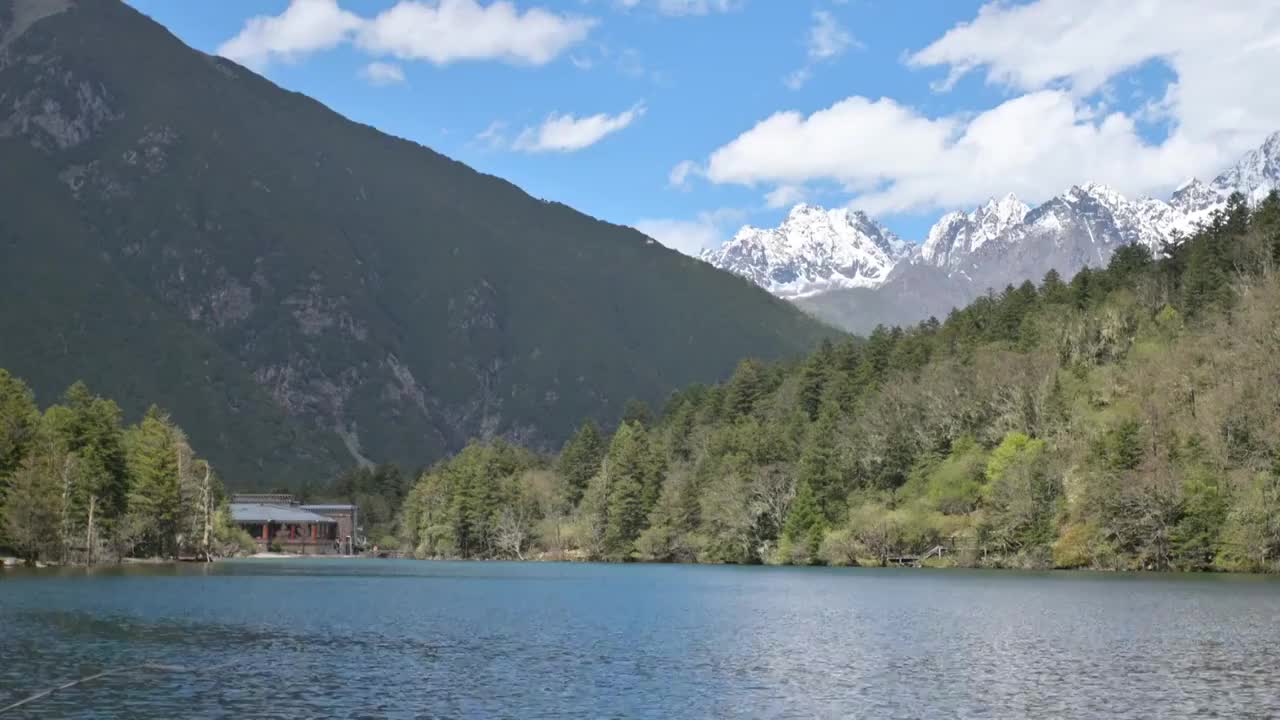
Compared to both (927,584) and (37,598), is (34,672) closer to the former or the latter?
(37,598)

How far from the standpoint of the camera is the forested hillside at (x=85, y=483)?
11025cm

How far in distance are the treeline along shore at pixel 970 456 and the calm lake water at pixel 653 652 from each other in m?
24.0

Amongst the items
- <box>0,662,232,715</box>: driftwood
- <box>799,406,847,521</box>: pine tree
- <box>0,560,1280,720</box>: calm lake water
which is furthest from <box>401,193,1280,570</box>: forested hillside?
<box>0,662,232,715</box>: driftwood

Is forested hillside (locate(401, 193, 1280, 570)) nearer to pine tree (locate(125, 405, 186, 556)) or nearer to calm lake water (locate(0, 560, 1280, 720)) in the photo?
calm lake water (locate(0, 560, 1280, 720))

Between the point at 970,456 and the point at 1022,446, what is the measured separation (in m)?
6.70

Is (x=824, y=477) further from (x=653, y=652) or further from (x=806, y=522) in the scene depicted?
(x=653, y=652)

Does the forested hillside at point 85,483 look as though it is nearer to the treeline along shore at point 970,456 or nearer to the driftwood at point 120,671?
the treeline along shore at point 970,456

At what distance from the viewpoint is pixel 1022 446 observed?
424 feet

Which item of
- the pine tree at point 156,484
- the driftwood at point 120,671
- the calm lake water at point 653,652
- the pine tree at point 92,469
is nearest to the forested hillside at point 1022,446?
the calm lake water at point 653,652

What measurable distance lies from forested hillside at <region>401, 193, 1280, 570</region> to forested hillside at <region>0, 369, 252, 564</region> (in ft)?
207

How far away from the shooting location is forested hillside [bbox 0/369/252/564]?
110 metres

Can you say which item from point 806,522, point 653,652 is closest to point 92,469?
point 806,522

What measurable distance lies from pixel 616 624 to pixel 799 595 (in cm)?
2493

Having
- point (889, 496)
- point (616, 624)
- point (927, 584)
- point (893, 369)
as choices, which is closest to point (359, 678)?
point (616, 624)
